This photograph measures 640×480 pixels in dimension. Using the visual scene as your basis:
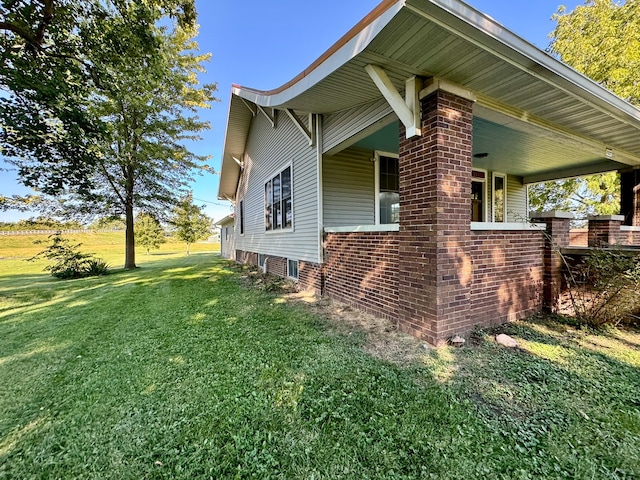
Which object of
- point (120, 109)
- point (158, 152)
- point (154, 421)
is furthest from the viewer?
point (158, 152)

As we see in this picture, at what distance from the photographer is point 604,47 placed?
394 inches

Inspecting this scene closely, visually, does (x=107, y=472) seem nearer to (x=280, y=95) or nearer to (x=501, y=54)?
(x=501, y=54)

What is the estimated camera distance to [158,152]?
13023 millimetres

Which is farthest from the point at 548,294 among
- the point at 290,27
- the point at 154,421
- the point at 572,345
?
the point at 290,27

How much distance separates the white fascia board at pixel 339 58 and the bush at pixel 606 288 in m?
3.70

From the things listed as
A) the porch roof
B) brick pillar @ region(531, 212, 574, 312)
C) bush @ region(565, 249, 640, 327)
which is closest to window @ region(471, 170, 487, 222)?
the porch roof

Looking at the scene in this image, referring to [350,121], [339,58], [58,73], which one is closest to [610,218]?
[350,121]

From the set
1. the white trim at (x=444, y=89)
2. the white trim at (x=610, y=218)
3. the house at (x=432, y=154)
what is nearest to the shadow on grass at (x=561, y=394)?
the house at (x=432, y=154)

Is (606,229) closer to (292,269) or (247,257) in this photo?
(292,269)

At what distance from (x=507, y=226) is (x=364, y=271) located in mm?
2125

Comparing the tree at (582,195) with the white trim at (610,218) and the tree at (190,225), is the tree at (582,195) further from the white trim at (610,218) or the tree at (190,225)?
the tree at (190,225)

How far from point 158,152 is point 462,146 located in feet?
45.6

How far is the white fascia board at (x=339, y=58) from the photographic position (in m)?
2.38

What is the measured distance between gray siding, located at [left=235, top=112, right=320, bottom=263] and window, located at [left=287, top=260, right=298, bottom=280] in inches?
8.6
